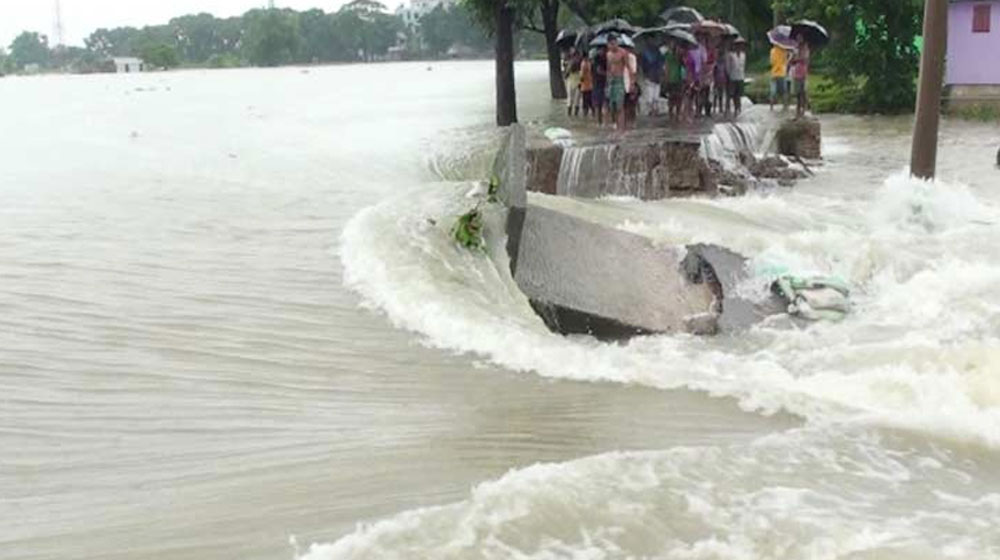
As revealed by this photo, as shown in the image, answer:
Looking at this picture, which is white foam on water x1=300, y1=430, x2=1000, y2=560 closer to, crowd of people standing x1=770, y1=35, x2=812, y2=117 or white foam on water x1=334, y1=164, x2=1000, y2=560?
white foam on water x1=334, y1=164, x2=1000, y2=560

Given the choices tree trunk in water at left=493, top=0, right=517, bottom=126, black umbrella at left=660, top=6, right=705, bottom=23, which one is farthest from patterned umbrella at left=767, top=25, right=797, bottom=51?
tree trunk in water at left=493, top=0, right=517, bottom=126

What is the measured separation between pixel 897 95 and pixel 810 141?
36.4 ft

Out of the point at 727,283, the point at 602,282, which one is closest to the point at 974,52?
the point at 727,283

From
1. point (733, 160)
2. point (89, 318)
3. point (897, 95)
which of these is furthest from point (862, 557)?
point (897, 95)

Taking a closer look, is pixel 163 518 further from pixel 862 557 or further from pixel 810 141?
pixel 810 141

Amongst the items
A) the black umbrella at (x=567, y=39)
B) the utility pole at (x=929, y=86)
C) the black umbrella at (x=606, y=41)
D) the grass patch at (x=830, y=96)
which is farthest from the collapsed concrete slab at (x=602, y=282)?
the grass patch at (x=830, y=96)

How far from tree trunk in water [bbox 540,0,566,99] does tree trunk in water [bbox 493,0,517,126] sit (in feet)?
17.0

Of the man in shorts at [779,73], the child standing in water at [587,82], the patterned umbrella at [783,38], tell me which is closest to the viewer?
the child standing in water at [587,82]

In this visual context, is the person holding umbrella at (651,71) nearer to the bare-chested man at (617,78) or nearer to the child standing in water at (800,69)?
the bare-chested man at (617,78)

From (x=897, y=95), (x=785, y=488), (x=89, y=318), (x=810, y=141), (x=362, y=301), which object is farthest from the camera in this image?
(x=897, y=95)

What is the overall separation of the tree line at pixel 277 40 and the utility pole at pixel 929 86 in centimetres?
12340

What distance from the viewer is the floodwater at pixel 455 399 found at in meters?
4.57

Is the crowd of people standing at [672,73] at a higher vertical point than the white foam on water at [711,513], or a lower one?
higher

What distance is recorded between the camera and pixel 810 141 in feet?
59.8
